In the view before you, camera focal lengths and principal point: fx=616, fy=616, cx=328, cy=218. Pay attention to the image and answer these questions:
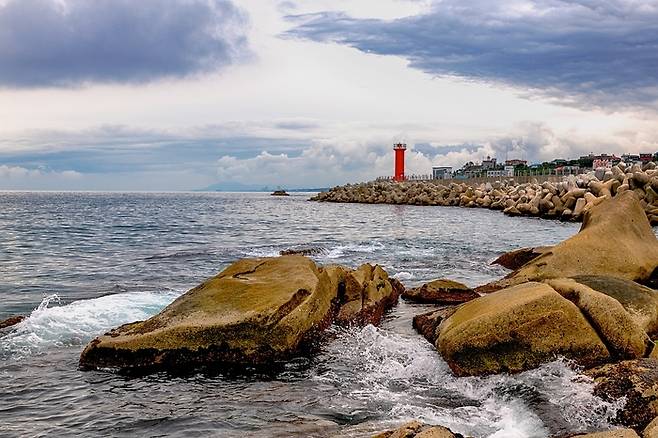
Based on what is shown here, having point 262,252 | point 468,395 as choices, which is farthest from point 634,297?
point 262,252

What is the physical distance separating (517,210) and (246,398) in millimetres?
54183

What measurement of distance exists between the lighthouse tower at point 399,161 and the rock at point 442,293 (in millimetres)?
105120

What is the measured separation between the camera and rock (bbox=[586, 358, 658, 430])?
762cm

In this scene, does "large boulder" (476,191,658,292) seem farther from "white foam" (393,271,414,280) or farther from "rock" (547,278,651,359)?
"rock" (547,278,651,359)

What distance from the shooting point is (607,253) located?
51.7ft

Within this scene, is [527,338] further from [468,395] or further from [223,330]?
[223,330]

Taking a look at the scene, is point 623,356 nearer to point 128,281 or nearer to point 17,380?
point 17,380

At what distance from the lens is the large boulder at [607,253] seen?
607 inches

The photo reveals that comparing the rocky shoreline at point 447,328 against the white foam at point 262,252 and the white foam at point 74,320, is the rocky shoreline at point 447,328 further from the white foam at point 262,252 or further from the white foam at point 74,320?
the white foam at point 262,252

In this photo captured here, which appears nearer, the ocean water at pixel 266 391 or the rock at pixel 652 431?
the rock at pixel 652 431

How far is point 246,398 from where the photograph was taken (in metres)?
9.30

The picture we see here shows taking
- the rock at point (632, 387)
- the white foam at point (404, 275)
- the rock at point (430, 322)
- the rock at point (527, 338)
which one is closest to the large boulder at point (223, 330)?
the rock at point (430, 322)

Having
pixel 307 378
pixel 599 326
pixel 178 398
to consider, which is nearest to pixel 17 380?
pixel 178 398

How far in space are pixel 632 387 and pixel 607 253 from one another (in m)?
8.48
